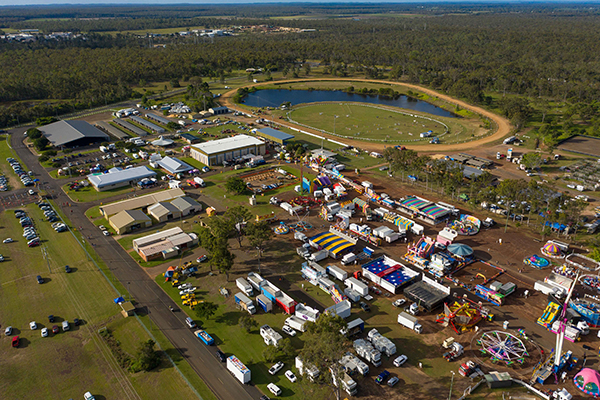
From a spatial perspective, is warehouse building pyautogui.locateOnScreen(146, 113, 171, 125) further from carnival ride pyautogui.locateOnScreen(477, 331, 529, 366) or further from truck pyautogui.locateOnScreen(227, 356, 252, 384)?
carnival ride pyautogui.locateOnScreen(477, 331, 529, 366)

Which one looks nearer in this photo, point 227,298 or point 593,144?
point 227,298

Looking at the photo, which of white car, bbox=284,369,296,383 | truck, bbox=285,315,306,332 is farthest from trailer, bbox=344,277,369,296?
white car, bbox=284,369,296,383

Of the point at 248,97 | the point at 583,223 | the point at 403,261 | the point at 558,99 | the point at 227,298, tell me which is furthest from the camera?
the point at 248,97

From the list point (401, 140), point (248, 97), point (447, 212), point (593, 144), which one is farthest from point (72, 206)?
point (593, 144)

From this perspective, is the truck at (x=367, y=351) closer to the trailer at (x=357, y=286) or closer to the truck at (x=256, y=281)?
the trailer at (x=357, y=286)

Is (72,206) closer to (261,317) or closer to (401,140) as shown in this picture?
(261,317)
